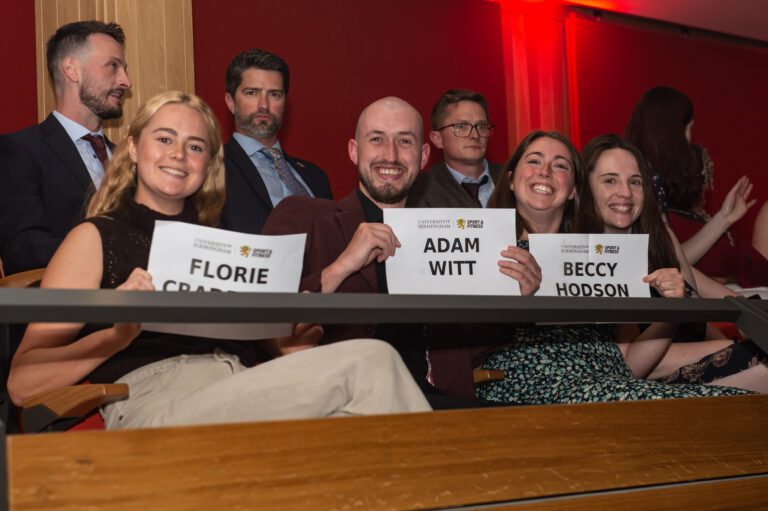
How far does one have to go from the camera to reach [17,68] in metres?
5.14

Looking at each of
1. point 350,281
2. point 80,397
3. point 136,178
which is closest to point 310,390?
point 80,397

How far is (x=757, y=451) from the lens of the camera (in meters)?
2.53

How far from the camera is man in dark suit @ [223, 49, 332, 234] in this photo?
468 centimetres

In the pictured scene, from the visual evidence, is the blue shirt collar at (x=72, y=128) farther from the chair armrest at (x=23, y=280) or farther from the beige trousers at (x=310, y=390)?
the beige trousers at (x=310, y=390)

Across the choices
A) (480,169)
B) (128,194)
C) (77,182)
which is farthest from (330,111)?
(128,194)

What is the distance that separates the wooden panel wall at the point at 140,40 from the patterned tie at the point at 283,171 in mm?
481

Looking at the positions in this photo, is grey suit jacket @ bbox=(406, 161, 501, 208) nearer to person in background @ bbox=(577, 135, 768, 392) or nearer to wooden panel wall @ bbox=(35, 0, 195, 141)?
person in background @ bbox=(577, 135, 768, 392)

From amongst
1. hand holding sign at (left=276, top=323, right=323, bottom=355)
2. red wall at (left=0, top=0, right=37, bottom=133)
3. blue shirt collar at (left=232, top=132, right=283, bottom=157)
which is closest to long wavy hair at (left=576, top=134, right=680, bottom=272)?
hand holding sign at (left=276, top=323, right=323, bottom=355)

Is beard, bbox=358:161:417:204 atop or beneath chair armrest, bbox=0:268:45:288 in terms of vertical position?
atop

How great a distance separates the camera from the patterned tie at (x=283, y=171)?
4.87 m

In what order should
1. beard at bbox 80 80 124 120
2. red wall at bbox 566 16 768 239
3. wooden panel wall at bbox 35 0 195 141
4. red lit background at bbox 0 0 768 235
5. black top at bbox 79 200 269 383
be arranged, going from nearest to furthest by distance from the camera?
black top at bbox 79 200 269 383, beard at bbox 80 80 124 120, wooden panel wall at bbox 35 0 195 141, red lit background at bbox 0 0 768 235, red wall at bbox 566 16 768 239

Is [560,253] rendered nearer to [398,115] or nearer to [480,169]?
[398,115]

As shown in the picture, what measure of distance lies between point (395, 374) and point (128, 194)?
114 centimetres

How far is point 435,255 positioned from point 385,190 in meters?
0.91
